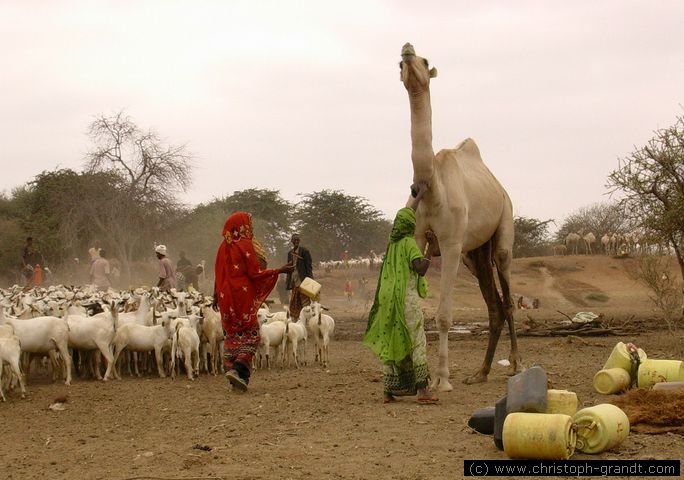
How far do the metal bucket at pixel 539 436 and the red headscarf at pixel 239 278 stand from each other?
5.08 meters

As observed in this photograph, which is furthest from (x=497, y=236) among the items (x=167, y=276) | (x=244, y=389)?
(x=167, y=276)

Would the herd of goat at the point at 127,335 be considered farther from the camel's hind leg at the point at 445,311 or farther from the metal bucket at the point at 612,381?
the metal bucket at the point at 612,381

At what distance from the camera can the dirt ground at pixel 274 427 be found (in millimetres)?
6238

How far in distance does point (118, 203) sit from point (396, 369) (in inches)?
1191

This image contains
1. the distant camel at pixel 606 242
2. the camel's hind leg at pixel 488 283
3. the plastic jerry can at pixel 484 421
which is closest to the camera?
the plastic jerry can at pixel 484 421

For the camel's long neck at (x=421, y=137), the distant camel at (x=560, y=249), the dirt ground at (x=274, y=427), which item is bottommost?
the dirt ground at (x=274, y=427)

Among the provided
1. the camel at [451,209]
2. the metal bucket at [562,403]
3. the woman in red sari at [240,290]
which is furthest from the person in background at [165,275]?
the metal bucket at [562,403]

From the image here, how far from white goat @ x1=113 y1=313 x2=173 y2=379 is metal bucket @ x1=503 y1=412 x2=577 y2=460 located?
284 inches

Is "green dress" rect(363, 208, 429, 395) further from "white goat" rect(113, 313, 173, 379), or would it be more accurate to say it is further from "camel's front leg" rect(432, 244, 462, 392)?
"white goat" rect(113, 313, 173, 379)

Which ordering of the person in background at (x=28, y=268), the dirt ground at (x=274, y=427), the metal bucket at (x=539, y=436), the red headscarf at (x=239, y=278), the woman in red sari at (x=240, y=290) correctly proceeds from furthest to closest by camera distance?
the person in background at (x=28, y=268), the red headscarf at (x=239, y=278), the woman in red sari at (x=240, y=290), the dirt ground at (x=274, y=427), the metal bucket at (x=539, y=436)

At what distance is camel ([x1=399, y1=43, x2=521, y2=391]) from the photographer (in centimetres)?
976

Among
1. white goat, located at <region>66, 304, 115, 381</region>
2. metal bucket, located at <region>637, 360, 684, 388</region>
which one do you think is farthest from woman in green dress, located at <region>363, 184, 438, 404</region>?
white goat, located at <region>66, 304, 115, 381</region>

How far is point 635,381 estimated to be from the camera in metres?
8.80

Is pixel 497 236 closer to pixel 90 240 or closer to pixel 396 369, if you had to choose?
pixel 396 369
